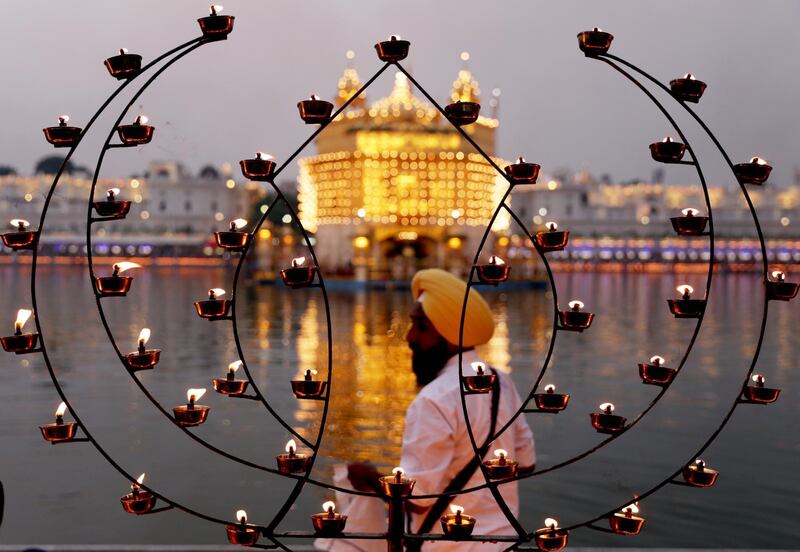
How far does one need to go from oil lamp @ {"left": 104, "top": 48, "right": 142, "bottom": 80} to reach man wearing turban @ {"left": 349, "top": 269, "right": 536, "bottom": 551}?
35.3 inches

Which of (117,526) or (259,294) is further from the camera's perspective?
(259,294)

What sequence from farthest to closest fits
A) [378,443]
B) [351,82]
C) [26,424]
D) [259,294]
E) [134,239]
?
[134,239] < [351,82] < [259,294] < [26,424] < [378,443]

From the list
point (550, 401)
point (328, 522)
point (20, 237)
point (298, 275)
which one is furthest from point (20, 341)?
point (550, 401)

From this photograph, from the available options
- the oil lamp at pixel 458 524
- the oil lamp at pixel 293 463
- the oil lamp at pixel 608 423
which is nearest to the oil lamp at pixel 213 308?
the oil lamp at pixel 293 463

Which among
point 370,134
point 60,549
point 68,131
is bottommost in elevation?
point 60,549

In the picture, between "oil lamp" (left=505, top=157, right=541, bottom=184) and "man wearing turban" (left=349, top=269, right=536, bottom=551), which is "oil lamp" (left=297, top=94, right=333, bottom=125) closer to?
"oil lamp" (left=505, top=157, right=541, bottom=184)

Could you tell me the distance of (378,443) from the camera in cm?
681

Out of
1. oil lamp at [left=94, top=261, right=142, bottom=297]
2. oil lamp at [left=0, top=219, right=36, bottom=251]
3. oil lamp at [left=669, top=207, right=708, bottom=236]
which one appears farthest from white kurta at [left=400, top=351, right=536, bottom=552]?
oil lamp at [left=0, top=219, right=36, bottom=251]

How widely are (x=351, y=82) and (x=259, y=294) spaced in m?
21.9

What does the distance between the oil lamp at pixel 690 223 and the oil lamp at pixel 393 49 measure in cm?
72

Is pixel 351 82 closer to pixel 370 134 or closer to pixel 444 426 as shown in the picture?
pixel 370 134

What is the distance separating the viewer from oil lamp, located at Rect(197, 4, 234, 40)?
2.30 metres

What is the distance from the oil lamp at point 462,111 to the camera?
7.47 feet

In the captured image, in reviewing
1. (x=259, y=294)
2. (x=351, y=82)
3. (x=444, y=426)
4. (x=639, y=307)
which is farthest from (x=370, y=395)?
(x=351, y=82)
